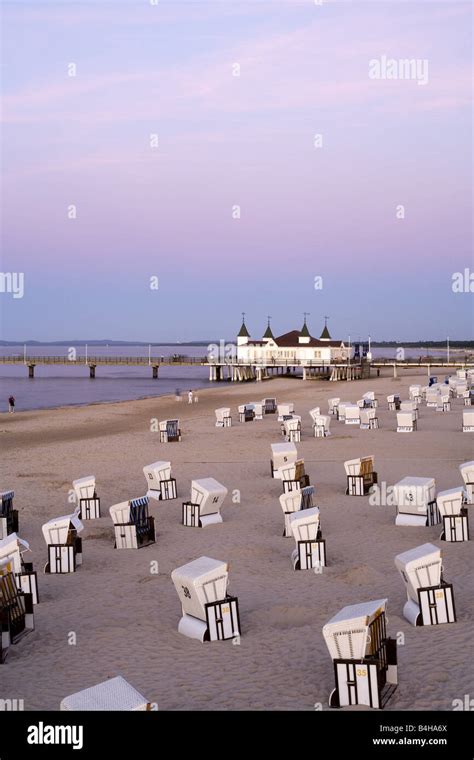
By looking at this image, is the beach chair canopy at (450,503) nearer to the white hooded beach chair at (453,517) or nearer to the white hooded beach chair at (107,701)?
the white hooded beach chair at (453,517)

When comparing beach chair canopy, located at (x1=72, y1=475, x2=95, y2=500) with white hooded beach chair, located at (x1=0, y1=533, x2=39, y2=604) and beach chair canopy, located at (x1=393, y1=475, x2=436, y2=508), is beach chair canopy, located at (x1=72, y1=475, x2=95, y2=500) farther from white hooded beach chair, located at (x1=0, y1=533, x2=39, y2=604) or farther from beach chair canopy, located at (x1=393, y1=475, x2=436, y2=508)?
beach chair canopy, located at (x1=393, y1=475, x2=436, y2=508)

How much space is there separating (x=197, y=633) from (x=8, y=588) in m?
2.43

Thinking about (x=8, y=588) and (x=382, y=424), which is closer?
(x=8, y=588)

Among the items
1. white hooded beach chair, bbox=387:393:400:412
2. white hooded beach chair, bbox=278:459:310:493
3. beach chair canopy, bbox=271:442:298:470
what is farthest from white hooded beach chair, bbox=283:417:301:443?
white hooded beach chair, bbox=387:393:400:412

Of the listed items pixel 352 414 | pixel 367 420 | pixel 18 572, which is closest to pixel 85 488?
pixel 18 572

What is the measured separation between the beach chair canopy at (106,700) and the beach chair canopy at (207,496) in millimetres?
8239

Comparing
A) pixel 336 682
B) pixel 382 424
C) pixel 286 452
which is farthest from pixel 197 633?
pixel 382 424

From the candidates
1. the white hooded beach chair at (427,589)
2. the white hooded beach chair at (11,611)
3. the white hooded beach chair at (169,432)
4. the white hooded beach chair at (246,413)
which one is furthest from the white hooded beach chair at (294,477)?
the white hooded beach chair at (246,413)

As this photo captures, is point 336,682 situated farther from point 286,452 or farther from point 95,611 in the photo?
point 286,452

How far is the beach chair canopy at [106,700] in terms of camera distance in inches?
255

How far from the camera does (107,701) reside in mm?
6527

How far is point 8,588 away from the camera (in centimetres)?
957

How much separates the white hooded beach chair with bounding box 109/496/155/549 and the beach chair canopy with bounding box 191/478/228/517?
51.7 inches

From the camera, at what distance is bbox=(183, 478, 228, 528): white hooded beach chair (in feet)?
49.2
